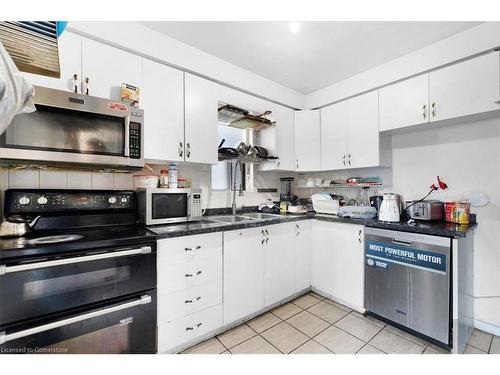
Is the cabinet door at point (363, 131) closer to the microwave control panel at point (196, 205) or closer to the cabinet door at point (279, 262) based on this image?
the cabinet door at point (279, 262)

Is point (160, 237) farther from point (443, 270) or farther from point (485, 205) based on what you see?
point (485, 205)

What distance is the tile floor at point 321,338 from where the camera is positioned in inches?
61.1

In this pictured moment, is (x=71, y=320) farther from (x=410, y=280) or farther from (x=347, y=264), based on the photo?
(x=410, y=280)

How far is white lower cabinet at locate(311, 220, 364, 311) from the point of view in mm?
1999

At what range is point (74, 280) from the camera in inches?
44.6

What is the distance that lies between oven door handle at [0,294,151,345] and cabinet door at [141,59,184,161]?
3.16 feet

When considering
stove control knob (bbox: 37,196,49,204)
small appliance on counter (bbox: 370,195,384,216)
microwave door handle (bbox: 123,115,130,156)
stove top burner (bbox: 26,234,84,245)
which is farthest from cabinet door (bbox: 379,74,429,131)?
stove control knob (bbox: 37,196,49,204)

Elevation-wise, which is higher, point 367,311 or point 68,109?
point 68,109

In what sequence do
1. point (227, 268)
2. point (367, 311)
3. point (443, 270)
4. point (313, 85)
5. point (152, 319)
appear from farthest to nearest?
point (313, 85), point (367, 311), point (227, 268), point (443, 270), point (152, 319)

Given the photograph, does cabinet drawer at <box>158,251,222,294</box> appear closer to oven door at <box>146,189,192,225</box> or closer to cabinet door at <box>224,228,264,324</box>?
cabinet door at <box>224,228,264,324</box>

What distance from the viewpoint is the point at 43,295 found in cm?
107
